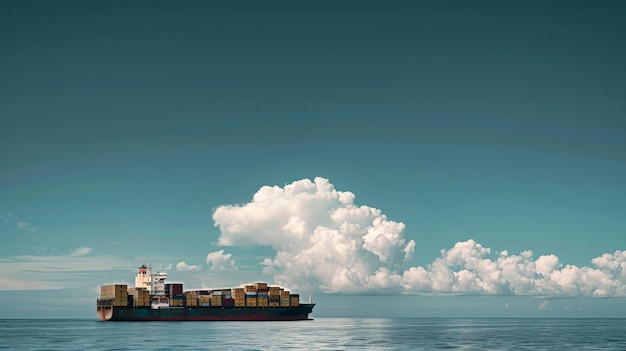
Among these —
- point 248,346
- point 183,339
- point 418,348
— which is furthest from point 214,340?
point 418,348

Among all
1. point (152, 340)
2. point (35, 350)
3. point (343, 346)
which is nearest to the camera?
point (35, 350)

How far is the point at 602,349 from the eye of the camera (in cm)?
11431

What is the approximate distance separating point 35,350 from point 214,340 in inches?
1293

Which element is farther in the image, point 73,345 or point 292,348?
point 73,345

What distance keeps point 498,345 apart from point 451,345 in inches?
332

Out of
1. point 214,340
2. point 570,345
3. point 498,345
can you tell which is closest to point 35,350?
point 214,340

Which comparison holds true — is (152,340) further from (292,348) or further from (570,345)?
(570,345)

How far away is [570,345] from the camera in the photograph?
12456 cm

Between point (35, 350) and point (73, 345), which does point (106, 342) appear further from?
point (35, 350)

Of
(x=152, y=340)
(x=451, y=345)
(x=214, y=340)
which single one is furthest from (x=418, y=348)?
(x=152, y=340)

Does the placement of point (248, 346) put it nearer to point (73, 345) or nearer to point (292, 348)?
point (292, 348)

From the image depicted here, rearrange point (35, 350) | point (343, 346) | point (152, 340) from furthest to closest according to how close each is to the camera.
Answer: point (152, 340), point (343, 346), point (35, 350)

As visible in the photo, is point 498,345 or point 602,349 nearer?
point 602,349

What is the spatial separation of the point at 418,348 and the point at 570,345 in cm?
2994
